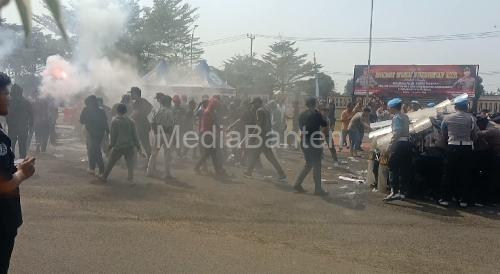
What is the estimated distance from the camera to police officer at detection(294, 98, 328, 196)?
876 cm

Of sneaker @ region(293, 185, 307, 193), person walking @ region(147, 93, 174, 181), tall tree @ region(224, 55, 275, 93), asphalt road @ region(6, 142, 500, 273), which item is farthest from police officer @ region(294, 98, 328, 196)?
tall tree @ region(224, 55, 275, 93)

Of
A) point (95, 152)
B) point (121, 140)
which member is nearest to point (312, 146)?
point (121, 140)

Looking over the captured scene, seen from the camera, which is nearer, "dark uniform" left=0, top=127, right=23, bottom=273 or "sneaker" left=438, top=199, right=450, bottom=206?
"dark uniform" left=0, top=127, right=23, bottom=273

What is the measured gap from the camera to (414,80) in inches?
1286

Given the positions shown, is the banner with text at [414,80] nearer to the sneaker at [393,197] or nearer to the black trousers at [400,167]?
the black trousers at [400,167]

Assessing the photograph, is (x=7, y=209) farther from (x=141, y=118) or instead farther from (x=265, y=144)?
(x=141, y=118)

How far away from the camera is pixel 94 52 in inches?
832

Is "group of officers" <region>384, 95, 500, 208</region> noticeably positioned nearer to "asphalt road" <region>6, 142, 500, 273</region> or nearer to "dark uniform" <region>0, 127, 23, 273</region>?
"asphalt road" <region>6, 142, 500, 273</region>

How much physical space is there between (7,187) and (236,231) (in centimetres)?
340

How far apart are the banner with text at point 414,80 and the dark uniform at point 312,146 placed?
23.8 m

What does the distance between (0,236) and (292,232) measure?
3720 millimetres

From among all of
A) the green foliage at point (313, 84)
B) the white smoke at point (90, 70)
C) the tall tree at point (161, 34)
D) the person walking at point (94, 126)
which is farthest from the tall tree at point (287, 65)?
the person walking at point (94, 126)

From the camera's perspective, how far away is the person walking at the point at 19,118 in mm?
10742

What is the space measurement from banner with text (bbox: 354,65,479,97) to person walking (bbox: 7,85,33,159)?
80.2 feet
